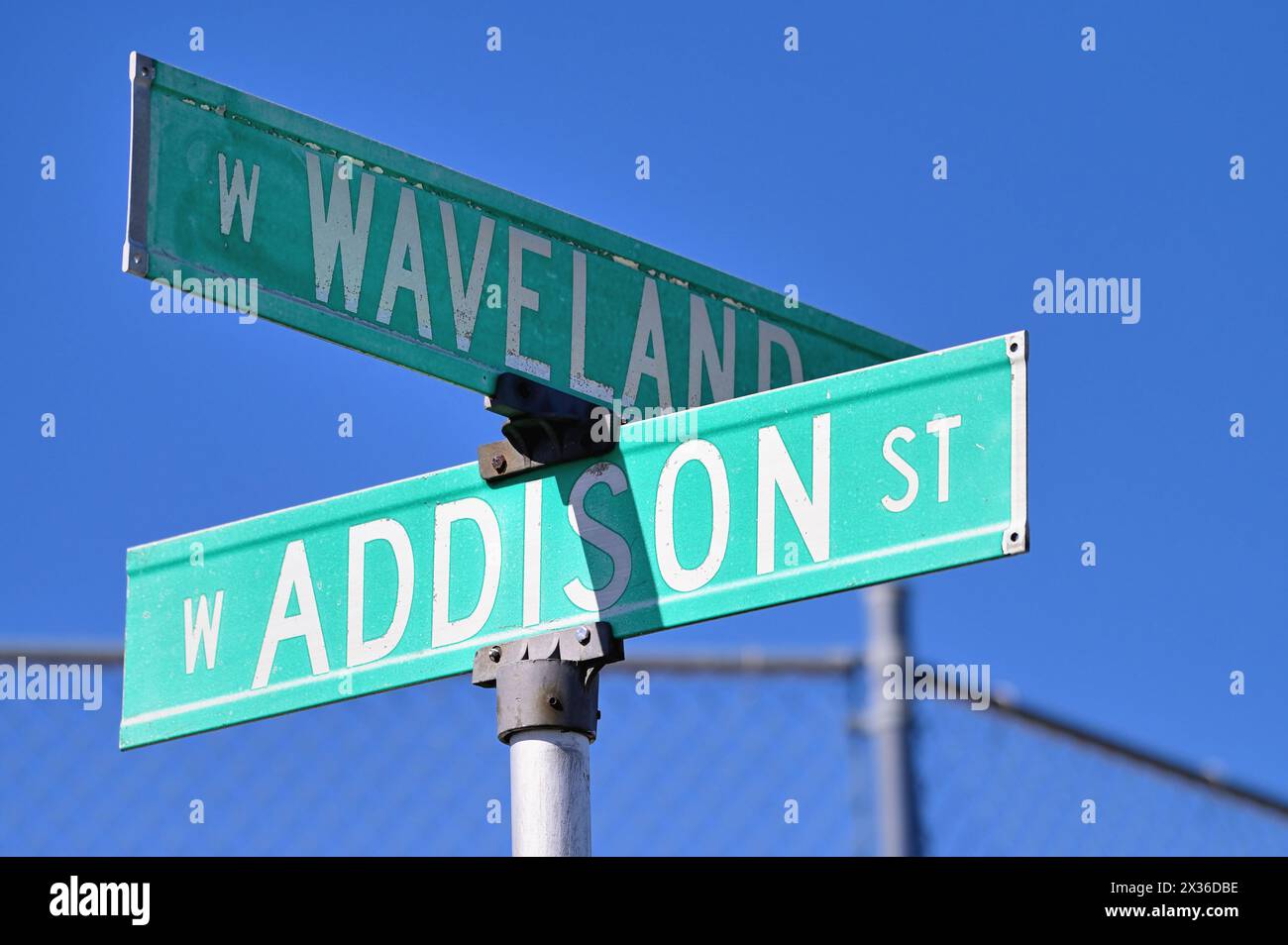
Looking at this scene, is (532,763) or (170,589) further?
(170,589)

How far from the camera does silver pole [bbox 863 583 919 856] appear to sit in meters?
4.48

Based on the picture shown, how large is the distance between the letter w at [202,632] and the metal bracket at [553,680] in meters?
0.62

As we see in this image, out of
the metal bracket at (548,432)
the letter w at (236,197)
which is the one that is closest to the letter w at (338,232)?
the letter w at (236,197)

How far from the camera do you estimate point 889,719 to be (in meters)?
4.55

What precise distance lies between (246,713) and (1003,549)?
4.85 feet

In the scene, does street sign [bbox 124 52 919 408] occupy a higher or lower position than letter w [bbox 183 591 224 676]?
higher

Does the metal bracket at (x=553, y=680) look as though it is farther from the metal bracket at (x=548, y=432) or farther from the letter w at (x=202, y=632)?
the letter w at (x=202, y=632)

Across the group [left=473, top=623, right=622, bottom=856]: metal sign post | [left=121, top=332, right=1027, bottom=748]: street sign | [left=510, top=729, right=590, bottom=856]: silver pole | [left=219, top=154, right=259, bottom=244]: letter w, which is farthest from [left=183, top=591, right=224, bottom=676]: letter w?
[left=219, top=154, right=259, bottom=244]: letter w

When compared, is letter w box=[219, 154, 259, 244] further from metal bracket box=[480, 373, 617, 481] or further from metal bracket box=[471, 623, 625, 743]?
metal bracket box=[471, 623, 625, 743]

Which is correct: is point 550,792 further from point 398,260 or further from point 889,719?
point 398,260

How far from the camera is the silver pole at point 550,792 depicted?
156 inches
